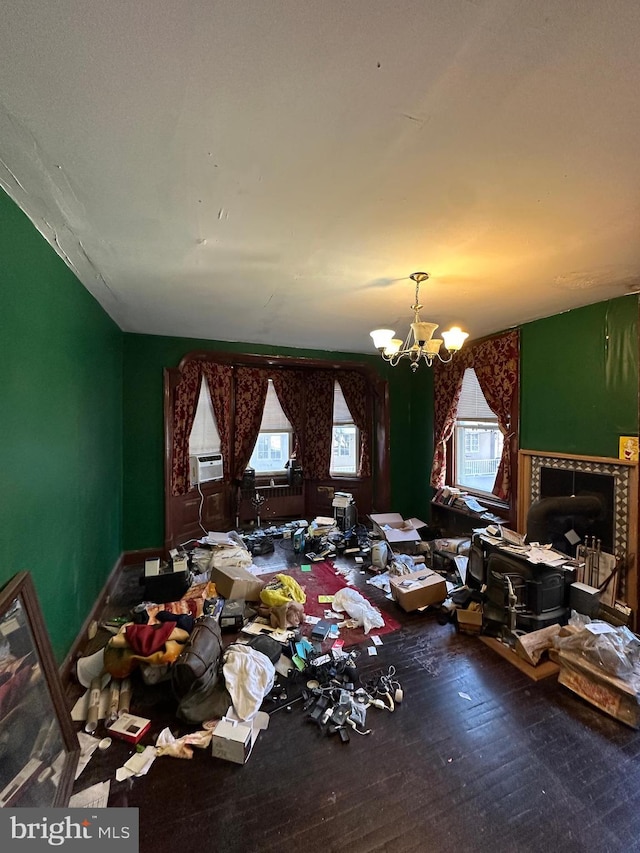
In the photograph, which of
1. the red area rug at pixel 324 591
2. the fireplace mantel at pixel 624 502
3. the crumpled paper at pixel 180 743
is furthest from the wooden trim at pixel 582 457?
the crumpled paper at pixel 180 743

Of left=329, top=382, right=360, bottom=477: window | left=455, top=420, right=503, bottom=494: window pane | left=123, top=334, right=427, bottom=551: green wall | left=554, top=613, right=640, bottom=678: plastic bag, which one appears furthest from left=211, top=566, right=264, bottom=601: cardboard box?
left=455, top=420, right=503, bottom=494: window pane

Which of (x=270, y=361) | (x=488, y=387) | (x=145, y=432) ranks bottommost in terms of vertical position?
(x=145, y=432)

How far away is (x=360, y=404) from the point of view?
16.9ft

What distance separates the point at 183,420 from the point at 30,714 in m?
3.14

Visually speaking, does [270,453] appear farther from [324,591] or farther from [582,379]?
[582,379]

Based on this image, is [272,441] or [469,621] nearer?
[469,621]

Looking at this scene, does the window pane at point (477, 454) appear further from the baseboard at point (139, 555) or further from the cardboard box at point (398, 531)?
the baseboard at point (139, 555)

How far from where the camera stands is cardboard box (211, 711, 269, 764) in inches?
62.2

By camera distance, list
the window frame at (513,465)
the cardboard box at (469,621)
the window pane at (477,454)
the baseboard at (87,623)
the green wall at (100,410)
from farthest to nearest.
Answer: the window pane at (477,454)
the window frame at (513,465)
the cardboard box at (469,621)
the baseboard at (87,623)
the green wall at (100,410)

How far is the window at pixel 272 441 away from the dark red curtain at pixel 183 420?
1.02 meters

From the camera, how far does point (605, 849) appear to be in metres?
1.28

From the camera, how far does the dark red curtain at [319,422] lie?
516cm

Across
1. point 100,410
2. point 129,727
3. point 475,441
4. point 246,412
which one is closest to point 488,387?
point 475,441

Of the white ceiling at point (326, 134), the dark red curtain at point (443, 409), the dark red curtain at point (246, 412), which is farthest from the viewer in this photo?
the dark red curtain at point (246, 412)
